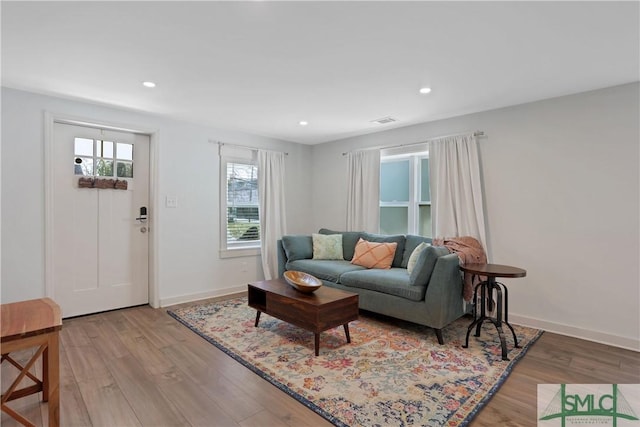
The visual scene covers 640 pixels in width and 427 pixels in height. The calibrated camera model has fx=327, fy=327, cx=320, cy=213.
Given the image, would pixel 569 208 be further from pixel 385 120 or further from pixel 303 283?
pixel 303 283

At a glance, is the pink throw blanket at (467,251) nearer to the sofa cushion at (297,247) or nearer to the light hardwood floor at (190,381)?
the light hardwood floor at (190,381)

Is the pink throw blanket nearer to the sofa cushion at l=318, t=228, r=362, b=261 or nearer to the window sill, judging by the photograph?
the sofa cushion at l=318, t=228, r=362, b=261

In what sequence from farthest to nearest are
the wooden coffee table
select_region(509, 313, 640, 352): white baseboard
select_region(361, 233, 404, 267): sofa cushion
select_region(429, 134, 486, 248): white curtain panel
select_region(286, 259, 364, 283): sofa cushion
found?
select_region(361, 233, 404, 267): sofa cushion → select_region(286, 259, 364, 283): sofa cushion → select_region(429, 134, 486, 248): white curtain panel → select_region(509, 313, 640, 352): white baseboard → the wooden coffee table

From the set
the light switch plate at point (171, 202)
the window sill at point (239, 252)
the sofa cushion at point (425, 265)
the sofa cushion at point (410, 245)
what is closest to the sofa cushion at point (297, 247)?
the window sill at point (239, 252)

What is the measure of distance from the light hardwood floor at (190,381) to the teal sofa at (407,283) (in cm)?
69

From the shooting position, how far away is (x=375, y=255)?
388 centimetres

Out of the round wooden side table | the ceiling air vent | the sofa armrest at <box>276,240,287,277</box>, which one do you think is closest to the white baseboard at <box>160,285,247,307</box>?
the sofa armrest at <box>276,240,287,277</box>

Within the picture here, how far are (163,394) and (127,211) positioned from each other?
2440 millimetres

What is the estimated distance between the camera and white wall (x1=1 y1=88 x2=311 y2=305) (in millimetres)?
3020

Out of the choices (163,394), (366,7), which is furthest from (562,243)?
(163,394)

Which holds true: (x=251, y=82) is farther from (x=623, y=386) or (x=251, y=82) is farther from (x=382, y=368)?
(x=623, y=386)

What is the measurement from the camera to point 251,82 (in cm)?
283

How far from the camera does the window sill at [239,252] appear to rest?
452 cm

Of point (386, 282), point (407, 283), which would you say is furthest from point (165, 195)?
point (407, 283)
